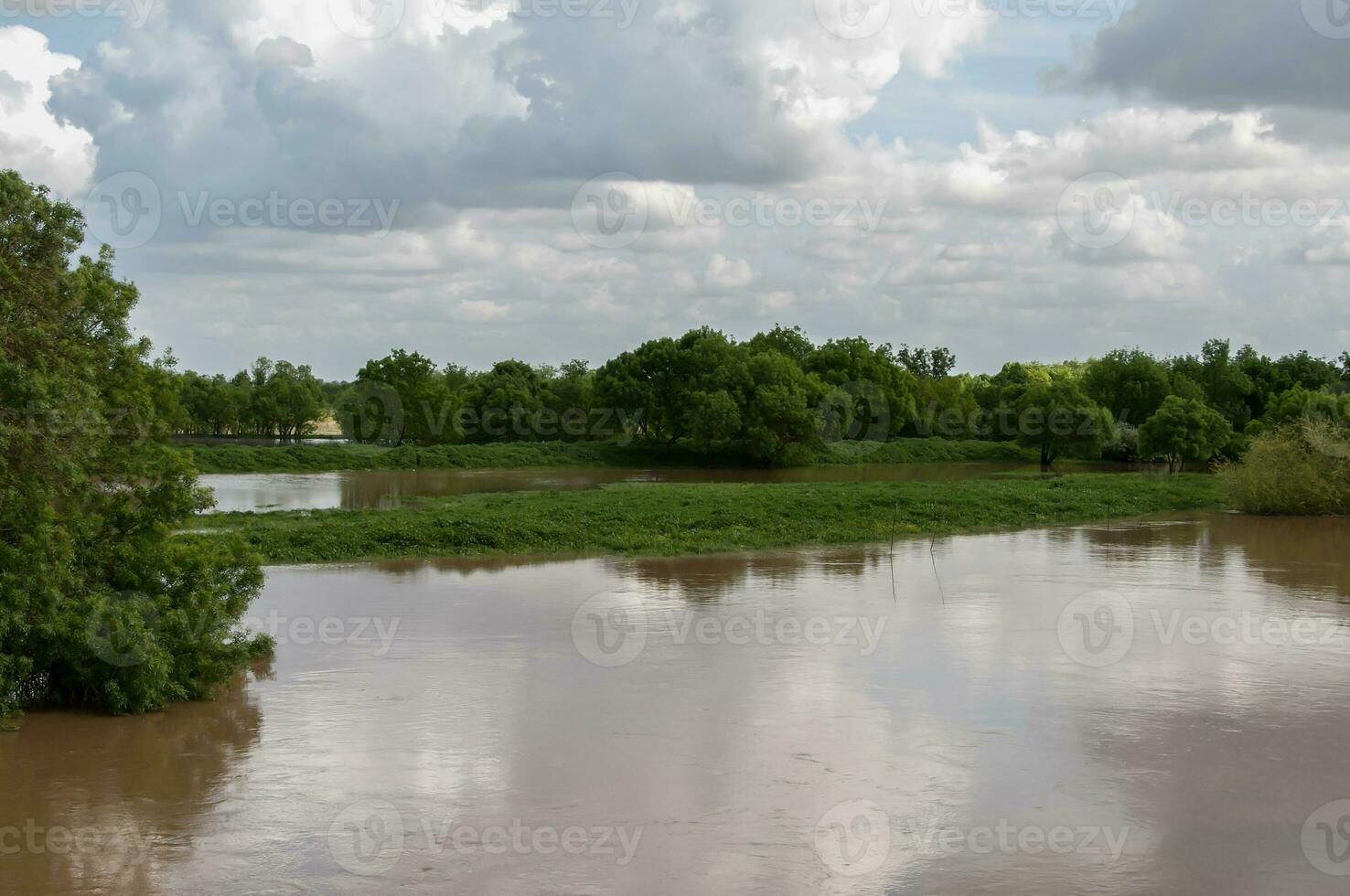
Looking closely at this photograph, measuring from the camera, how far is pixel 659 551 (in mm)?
28453

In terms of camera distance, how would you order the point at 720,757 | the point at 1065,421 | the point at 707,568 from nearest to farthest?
the point at 720,757 → the point at 707,568 → the point at 1065,421

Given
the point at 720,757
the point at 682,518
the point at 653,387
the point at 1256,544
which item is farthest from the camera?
the point at 653,387

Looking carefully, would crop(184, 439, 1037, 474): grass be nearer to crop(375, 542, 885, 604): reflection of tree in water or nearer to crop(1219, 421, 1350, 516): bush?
crop(1219, 421, 1350, 516): bush

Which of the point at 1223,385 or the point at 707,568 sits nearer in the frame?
the point at 707,568

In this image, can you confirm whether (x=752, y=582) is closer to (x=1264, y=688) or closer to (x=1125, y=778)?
(x=1264, y=688)

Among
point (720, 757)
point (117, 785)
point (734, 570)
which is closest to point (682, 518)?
point (734, 570)

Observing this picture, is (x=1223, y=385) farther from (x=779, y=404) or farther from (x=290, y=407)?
(x=290, y=407)

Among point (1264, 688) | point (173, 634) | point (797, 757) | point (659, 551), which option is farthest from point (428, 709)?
point (659, 551)

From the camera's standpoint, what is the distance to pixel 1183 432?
54.6 m

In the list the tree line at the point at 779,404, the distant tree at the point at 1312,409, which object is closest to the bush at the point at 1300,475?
the distant tree at the point at 1312,409

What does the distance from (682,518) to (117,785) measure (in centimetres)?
2112

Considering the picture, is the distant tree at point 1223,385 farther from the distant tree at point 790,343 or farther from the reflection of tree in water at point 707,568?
the reflection of tree in water at point 707,568

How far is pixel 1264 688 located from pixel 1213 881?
706cm

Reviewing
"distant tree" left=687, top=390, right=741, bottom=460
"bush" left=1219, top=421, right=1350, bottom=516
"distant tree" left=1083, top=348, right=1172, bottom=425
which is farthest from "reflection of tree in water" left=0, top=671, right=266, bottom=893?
"distant tree" left=1083, top=348, right=1172, bottom=425
